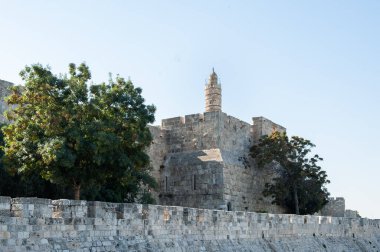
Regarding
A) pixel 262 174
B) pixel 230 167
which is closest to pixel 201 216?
pixel 230 167

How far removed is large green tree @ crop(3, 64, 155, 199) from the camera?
13.5 metres

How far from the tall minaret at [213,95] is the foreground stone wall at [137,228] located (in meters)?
11.5

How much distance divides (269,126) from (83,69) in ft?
50.1

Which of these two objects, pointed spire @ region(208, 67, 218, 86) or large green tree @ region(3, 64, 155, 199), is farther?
pointed spire @ region(208, 67, 218, 86)

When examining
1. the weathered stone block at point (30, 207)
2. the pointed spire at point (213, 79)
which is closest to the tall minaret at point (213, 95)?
the pointed spire at point (213, 79)

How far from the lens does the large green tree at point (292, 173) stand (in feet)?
85.1

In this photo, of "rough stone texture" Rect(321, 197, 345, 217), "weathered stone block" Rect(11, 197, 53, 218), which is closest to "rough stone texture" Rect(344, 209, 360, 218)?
"rough stone texture" Rect(321, 197, 345, 217)

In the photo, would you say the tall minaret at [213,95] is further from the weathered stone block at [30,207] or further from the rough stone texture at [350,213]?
the weathered stone block at [30,207]

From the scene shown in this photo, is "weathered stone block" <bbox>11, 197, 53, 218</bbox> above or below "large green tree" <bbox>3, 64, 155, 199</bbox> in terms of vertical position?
below

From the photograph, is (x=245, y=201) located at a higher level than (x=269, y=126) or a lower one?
lower

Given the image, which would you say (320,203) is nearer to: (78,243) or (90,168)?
(90,168)

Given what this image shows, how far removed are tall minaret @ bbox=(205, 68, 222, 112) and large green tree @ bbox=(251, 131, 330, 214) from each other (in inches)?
119

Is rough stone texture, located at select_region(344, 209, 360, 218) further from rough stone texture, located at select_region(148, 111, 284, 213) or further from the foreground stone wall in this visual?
the foreground stone wall

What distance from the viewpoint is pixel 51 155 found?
1293 cm
